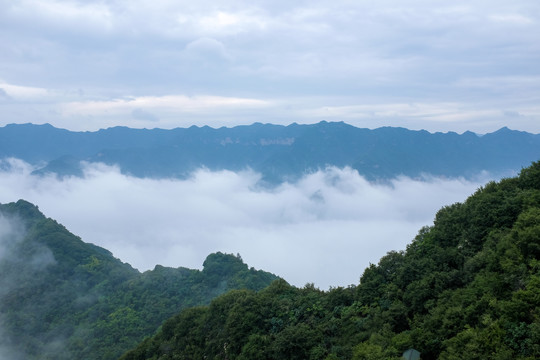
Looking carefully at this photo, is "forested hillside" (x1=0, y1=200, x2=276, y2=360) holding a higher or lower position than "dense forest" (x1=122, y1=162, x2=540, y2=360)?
lower

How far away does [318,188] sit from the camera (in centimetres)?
19950

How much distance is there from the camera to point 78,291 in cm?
5359

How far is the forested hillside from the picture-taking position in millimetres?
43688

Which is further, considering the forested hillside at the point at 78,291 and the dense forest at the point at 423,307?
the forested hillside at the point at 78,291

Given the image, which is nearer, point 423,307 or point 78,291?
point 423,307

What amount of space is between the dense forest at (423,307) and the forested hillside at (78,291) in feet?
70.0

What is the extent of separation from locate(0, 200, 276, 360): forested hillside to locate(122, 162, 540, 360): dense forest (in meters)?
21.3

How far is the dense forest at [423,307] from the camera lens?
12.6m

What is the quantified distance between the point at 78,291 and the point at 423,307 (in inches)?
1910

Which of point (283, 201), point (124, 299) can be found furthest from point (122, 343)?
point (283, 201)

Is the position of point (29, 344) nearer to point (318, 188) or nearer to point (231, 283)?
point (231, 283)

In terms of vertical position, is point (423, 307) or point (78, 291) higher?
point (423, 307)

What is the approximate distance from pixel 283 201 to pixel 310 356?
17817 cm

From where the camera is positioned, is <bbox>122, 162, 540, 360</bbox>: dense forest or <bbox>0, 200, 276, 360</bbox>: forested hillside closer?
<bbox>122, 162, 540, 360</bbox>: dense forest
